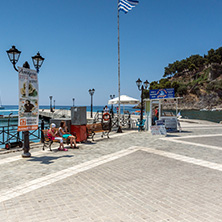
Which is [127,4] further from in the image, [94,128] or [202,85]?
[202,85]

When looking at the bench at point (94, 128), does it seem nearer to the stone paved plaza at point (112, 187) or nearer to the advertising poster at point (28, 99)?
the stone paved plaza at point (112, 187)

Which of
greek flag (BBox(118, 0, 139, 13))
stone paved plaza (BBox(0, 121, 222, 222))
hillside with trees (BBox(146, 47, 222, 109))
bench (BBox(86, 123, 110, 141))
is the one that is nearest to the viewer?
stone paved plaza (BBox(0, 121, 222, 222))

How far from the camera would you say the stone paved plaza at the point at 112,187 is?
3.62m

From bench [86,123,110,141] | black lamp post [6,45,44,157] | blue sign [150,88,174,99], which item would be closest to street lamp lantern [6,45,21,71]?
black lamp post [6,45,44,157]

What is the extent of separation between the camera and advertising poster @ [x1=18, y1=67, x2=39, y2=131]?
7.53 meters

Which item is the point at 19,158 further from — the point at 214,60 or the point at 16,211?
the point at 214,60

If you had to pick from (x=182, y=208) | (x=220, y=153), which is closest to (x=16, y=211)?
(x=182, y=208)

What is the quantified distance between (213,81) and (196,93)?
11696 mm

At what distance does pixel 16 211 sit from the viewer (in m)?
3.73

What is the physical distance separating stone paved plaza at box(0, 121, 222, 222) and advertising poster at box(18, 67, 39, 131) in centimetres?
127

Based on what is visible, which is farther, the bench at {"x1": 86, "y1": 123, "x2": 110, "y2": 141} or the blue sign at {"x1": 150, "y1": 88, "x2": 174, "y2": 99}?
the blue sign at {"x1": 150, "y1": 88, "x2": 174, "y2": 99}

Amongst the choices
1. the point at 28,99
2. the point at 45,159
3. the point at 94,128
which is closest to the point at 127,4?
the point at 94,128

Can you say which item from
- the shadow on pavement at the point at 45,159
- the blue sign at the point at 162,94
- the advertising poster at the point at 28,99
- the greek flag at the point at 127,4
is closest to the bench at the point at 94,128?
the shadow on pavement at the point at 45,159

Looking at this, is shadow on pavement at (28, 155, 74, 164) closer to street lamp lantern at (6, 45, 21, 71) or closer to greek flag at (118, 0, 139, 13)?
street lamp lantern at (6, 45, 21, 71)
